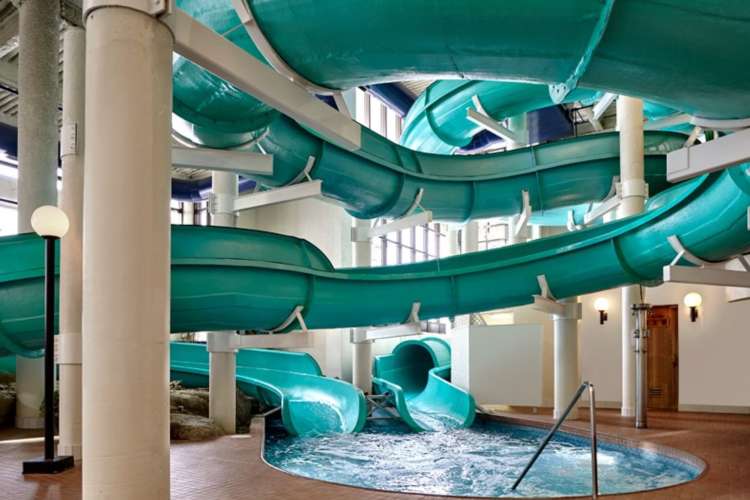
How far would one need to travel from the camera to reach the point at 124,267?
117 inches

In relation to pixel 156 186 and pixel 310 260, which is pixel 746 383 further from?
pixel 156 186

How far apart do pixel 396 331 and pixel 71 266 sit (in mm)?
4880

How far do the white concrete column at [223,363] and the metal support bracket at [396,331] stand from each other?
2.24m

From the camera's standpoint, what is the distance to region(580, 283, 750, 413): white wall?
36.7 ft

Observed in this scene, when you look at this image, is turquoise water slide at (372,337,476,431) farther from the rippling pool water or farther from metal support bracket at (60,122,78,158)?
metal support bracket at (60,122,78,158)

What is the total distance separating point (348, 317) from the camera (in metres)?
7.82

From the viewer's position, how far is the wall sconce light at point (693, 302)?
11539 mm

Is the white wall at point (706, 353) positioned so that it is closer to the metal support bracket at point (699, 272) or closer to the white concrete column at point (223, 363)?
the metal support bracket at point (699, 272)

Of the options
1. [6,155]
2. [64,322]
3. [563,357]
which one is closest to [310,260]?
[64,322]

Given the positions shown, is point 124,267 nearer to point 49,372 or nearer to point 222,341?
point 49,372

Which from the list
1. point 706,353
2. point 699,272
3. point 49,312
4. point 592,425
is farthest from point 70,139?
point 706,353

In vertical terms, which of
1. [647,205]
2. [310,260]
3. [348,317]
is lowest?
[348,317]

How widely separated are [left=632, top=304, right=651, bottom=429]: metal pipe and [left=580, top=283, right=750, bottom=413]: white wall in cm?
279

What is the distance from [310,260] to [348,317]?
2.98ft
